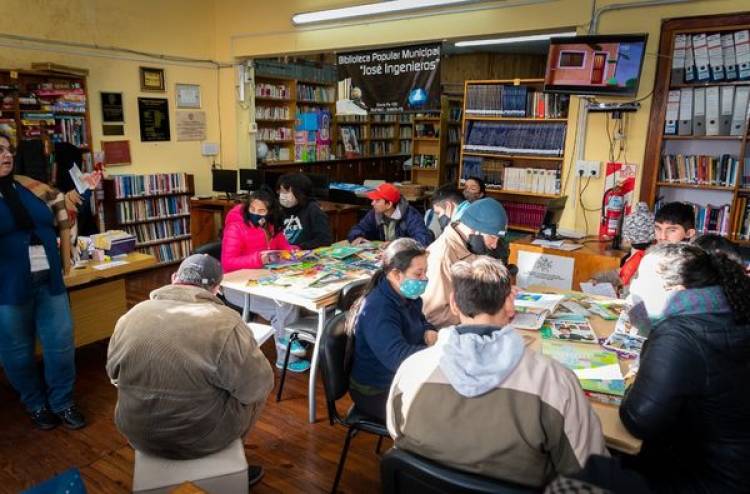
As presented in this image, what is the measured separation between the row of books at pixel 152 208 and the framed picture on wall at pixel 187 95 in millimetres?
1278

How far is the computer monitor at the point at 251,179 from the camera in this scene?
7301 mm

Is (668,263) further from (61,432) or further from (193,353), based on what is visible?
(61,432)

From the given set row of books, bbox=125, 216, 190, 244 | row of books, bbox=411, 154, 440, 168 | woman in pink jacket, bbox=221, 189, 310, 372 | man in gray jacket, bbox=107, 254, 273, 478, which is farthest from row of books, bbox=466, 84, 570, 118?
man in gray jacket, bbox=107, 254, 273, 478

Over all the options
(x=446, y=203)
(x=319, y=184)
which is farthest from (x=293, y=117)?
(x=446, y=203)

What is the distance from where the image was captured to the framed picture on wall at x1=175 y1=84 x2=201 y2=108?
722 cm

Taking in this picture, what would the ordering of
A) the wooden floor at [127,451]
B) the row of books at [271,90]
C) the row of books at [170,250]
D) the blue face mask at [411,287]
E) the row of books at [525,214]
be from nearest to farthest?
the blue face mask at [411,287] → the wooden floor at [127,451] → the row of books at [525,214] → the row of books at [170,250] → the row of books at [271,90]

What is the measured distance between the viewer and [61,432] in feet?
10.2

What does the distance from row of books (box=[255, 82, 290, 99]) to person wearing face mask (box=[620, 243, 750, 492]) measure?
286 inches

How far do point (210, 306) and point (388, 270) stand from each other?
0.78 meters

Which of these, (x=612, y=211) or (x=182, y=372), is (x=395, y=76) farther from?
(x=182, y=372)

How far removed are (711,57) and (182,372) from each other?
4.60 metres

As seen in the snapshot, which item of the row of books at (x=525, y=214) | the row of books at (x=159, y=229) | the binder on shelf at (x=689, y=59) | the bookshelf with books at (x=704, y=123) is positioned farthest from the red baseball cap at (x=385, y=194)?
the row of books at (x=159, y=229)

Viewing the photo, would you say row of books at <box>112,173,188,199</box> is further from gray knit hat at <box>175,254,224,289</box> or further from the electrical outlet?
the electrical outlet

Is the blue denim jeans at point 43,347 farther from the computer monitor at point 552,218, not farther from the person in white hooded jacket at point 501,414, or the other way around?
the computer monitor at point 552,218
